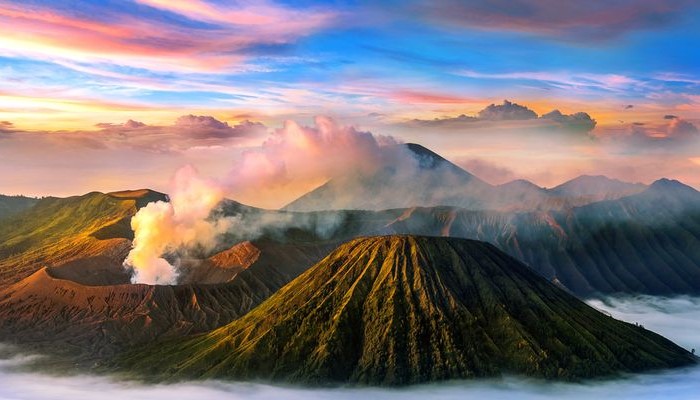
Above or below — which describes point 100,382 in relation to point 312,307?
below

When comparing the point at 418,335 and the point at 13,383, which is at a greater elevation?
the point at 418,335

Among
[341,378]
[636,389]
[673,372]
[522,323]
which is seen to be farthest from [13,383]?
[673,372]

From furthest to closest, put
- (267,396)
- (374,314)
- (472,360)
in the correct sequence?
(374,314), (472,360), (267,396)

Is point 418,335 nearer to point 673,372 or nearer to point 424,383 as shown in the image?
point 424,383

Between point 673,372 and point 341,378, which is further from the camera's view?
point 673,372

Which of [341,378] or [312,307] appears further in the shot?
[312,307]

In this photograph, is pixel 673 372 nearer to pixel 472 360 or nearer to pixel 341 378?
pixel 472 360

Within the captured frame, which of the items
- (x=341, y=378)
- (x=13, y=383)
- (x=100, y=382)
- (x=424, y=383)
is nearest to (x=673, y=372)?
(x=424, y=383)

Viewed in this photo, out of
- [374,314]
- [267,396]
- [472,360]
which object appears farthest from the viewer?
[374,314]

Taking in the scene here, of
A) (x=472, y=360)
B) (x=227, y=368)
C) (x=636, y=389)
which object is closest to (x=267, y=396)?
(x=227, y=368)
